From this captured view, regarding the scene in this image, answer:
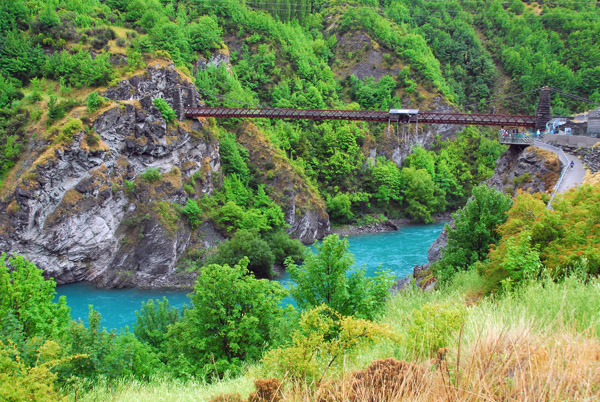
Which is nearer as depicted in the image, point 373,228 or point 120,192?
point 120,192

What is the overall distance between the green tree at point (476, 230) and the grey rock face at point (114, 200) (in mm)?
20768

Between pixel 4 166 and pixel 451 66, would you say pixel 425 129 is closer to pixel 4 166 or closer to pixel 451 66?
pixel 451 66

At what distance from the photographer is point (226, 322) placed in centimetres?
1060

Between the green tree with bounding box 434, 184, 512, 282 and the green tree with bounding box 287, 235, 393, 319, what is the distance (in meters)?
5.65

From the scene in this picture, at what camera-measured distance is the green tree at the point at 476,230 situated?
14.2 m

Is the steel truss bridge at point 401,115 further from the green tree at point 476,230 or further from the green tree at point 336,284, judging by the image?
the green tree at point 336,284

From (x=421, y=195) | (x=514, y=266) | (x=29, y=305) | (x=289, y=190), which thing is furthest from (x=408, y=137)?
(x=29, y=305)

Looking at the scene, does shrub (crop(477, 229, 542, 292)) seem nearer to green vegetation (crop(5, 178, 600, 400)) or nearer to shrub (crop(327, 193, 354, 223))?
green vegetation (crop(5, 178, 600, 400))

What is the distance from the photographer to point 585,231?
886 centimetres

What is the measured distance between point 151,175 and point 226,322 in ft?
77.7

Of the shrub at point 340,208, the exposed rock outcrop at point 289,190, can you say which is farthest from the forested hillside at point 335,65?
the exposed rock outcrop at point 289,190

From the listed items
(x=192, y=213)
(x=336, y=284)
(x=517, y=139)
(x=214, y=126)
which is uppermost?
(x=214, y=126)

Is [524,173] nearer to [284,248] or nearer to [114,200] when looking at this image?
[284,248]

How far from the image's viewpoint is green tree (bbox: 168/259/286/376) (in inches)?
397
